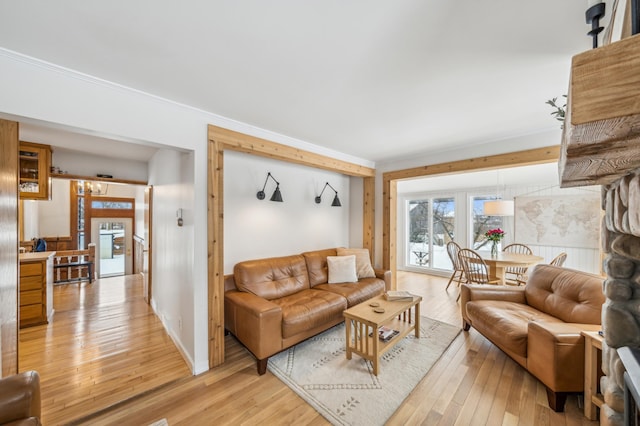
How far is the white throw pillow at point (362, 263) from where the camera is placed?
385 centimetres

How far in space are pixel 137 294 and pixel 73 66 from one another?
14.0 feet

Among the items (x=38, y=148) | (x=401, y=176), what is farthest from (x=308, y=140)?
(x=38, y=148)

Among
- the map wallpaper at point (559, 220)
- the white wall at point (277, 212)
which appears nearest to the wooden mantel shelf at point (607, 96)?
the white wall at point (277, 212)

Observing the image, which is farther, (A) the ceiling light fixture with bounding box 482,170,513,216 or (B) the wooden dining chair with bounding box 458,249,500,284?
(A) the ceiling light fixture with bounding box 482,170,513,216

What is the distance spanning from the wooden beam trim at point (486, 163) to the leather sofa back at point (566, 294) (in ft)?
4.05

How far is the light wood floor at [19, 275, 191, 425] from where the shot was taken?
6.55 ft

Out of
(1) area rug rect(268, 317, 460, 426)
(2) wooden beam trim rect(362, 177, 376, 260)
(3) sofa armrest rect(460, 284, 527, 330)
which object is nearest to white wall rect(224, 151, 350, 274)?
(2) wooden beam trim rect(362, 177, 376, 260)

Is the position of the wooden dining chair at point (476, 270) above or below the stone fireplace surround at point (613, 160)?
below

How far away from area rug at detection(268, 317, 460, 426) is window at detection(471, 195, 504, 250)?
3.31 m

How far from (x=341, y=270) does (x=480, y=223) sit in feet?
12.8

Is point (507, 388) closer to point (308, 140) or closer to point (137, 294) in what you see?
point (308, 140)

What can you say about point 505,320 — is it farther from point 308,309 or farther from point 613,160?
point 613,160

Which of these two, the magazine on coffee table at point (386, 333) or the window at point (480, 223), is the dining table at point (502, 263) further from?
the magazine on coffee table at point (386, 333)

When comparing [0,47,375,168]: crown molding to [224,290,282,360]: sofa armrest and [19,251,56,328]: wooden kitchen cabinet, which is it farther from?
[19,251,56,328]: wooden kitchen cabinet
